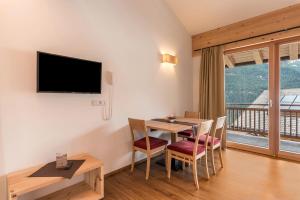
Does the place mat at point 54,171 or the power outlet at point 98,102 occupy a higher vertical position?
the power outlet at point 98,102

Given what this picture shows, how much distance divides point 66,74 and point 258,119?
3975 mm

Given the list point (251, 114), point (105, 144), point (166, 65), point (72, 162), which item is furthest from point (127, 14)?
point (251, 114)

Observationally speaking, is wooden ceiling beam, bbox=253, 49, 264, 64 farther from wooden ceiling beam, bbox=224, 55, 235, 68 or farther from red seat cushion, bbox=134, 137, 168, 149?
red seat cushion, bbox=134, 137, 168, 149

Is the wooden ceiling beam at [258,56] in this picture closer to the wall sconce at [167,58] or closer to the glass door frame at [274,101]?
the glass door frame at [274,101]

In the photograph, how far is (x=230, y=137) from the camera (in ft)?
13.9

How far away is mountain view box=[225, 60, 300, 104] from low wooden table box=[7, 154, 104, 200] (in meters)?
3.18

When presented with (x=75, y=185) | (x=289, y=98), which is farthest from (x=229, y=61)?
(x=75, y=185)

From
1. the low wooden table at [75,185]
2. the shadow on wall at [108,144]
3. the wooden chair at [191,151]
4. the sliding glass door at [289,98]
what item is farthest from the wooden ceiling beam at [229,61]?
the low wooden table at [75,185]

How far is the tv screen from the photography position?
1989 millimetres

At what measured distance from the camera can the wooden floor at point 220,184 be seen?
87.0 inches

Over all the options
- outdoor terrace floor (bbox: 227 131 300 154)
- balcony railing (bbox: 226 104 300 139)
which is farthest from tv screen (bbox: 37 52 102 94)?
outdoor terrace floor (bbox: 227 131 300 154)

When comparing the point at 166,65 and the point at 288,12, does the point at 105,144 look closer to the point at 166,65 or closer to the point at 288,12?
the point at 166,65

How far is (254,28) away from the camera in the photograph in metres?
3.49

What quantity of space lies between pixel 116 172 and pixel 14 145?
4.71 feet
